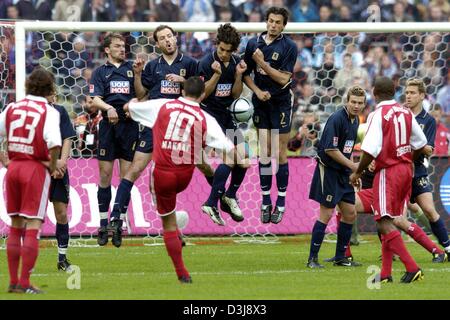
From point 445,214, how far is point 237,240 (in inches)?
133

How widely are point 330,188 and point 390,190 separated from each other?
6.42 ft

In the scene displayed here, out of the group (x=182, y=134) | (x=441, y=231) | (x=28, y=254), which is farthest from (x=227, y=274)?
(x=441, y=231)

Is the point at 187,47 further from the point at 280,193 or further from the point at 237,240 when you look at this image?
the point at 280,193

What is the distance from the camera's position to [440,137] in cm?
1870

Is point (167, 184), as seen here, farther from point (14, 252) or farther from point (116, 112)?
point (116, 112)

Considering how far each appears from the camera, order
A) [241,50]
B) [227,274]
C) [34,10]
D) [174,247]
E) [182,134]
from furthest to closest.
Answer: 1. [34,10]
2. [241,50]
3. [227,274]
4. [174,247]
5. [182,134]

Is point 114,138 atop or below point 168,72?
below

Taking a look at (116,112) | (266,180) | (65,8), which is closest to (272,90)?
(266,180)

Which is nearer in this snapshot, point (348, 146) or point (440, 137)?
point (348, 146)

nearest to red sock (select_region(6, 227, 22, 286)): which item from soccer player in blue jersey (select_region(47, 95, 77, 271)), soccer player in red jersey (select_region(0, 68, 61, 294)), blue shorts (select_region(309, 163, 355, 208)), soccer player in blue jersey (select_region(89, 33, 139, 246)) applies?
soccer player in red jersey (select_region(0, 68, 61, 294))

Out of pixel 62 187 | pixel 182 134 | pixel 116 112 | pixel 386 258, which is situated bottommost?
pixel 386 258

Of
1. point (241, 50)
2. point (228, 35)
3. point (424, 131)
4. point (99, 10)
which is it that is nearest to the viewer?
point (228, 35)

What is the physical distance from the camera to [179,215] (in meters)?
16.1

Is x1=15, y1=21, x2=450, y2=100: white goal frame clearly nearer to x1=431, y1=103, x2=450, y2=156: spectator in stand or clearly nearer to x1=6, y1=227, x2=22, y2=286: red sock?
x1=431, y1=103, x2=450, y2=156: spectator in stand
